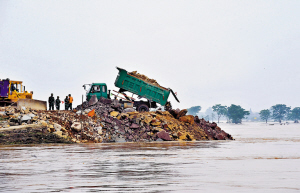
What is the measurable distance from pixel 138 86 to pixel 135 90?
0.52m

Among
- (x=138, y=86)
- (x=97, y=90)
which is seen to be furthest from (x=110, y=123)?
(x=138, y=86)

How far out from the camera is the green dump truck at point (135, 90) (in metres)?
41.6

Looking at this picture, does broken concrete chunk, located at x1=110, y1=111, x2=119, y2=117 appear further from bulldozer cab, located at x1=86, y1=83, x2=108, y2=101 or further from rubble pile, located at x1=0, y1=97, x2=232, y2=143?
bulldozer cab, located at x1=86, y1=83, x2=108, y2=101

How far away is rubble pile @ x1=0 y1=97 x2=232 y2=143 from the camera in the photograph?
110 feet

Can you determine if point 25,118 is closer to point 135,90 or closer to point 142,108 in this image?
point 135,90

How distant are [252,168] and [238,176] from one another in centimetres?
259

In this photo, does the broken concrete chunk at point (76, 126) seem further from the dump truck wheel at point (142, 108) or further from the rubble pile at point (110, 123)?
the dump truck wheel at point (142, 108)

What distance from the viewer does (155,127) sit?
1458 inches

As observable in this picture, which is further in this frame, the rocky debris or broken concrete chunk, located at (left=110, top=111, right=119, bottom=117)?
broken concrete chunk, located at (left=110, top=111, right=119, bottom=117)

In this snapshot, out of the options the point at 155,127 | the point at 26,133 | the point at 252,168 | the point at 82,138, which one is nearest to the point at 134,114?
the point at 155,127

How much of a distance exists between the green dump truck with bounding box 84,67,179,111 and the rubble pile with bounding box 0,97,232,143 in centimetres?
167

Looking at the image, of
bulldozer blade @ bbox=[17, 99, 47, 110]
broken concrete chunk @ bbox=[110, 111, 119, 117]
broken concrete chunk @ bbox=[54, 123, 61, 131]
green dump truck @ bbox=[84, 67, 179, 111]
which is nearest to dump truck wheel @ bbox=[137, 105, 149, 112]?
green dump truck @ bbox=[84, 67, 179, 111]

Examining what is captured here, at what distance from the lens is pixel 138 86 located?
1646 inches

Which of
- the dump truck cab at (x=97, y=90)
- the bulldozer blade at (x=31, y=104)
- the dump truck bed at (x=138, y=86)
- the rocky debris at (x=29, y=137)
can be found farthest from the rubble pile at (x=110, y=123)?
the dump truck bed at (x=138, y=86)
